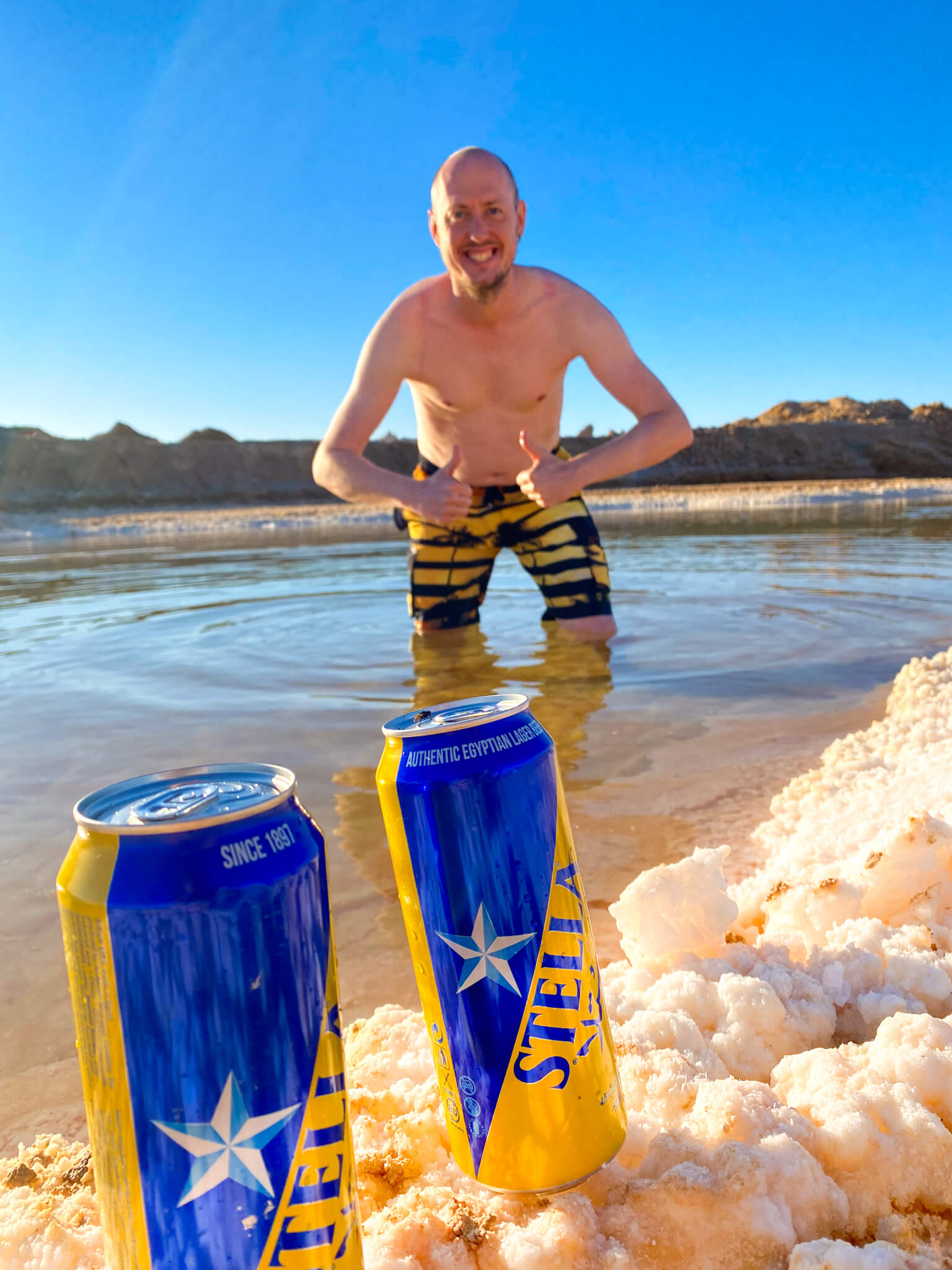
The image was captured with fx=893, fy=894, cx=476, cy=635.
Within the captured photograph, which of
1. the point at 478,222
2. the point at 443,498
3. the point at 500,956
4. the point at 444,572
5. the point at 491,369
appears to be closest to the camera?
the point at 500,956

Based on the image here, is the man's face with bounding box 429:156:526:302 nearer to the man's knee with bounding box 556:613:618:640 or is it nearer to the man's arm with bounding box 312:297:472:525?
the man's arm with bounding box 312:297:472:525

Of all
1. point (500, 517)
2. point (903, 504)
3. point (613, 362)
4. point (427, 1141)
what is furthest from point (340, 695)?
point (903, 504)

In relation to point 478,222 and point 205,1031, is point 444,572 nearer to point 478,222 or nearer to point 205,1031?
point 478,222

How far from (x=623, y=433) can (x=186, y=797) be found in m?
3.35

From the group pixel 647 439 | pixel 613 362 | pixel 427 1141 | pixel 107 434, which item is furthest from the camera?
pixel 107 434

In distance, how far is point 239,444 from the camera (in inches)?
1871

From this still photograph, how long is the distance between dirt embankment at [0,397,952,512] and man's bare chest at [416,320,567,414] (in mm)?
35246

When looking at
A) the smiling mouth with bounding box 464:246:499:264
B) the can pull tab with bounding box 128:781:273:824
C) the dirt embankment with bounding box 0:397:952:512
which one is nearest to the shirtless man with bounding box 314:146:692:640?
the smiling mouth with bounding box 464:246:499:264

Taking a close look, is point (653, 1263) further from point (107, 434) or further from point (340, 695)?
point (107, 434)

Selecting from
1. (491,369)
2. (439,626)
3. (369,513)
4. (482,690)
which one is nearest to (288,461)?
(369,513)

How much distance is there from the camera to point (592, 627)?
4.61 meters

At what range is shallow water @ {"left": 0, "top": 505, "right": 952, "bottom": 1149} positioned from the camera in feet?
5.69

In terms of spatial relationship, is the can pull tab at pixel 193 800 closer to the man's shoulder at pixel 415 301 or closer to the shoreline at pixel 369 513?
the man's shoulder at pixel 415 301

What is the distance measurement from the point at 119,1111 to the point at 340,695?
278 cm
